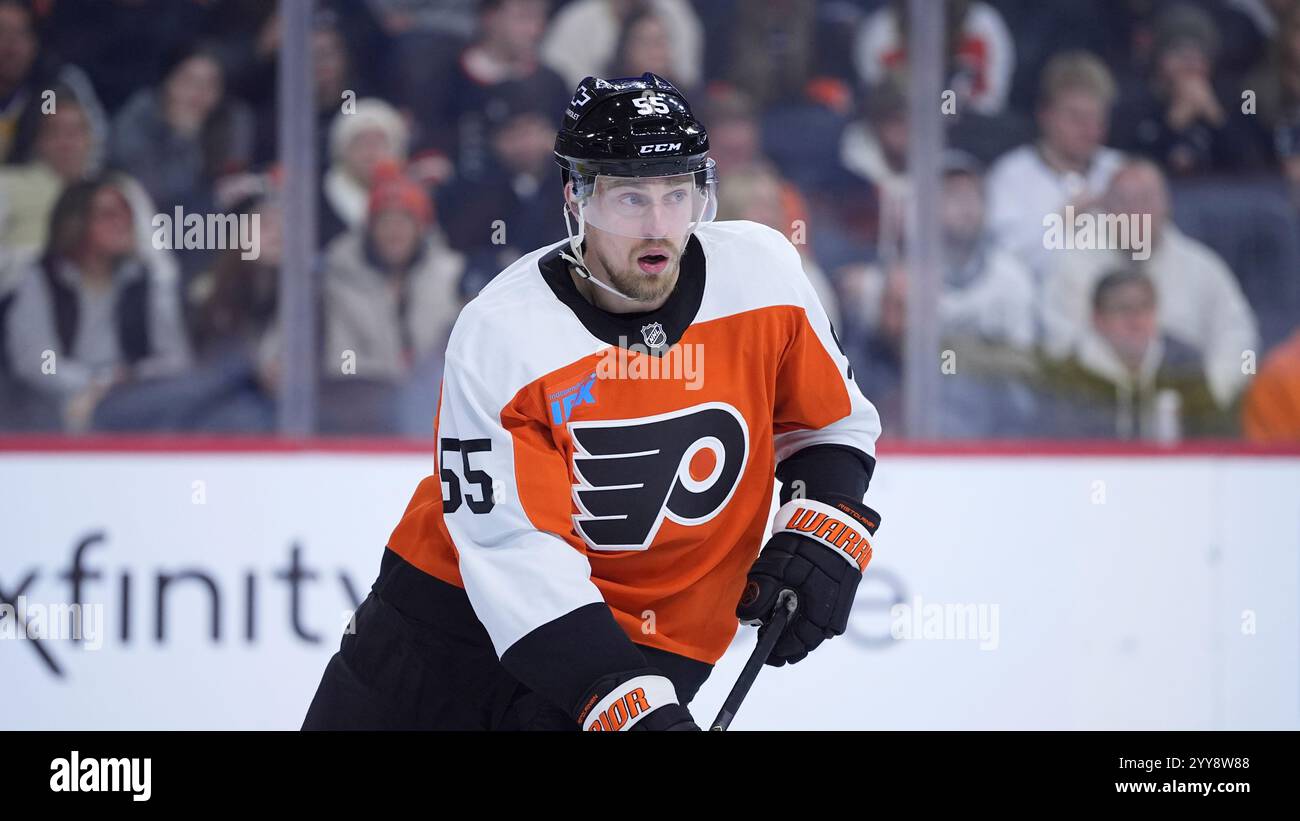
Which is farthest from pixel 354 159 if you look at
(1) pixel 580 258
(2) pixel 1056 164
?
(1) pixel 580 258

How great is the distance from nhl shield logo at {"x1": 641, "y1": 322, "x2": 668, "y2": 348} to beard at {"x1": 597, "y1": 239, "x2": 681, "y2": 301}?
1.5 inches

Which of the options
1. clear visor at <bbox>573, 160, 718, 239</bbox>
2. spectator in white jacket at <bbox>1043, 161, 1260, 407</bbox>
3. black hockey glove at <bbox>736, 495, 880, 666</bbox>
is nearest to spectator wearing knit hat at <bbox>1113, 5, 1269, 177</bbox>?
spectator in white jacket at <bbox>1043, 161, 1260, 407</bbox>

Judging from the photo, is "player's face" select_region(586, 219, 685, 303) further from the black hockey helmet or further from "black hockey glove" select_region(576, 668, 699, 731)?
"black hockey glove" select_region(576, 668, 699, 731)

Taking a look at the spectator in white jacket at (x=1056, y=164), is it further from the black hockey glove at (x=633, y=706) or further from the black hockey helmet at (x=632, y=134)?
the black hockey glove at (x=633, y=706)

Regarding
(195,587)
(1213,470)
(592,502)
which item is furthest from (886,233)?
(592,502)

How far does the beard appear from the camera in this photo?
2.08 m

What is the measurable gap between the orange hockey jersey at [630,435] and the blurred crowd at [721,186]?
2150 mm

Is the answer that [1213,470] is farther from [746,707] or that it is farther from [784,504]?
[784,504]

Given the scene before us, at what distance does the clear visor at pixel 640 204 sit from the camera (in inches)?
82.1

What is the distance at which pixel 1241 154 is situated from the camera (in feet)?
15.0

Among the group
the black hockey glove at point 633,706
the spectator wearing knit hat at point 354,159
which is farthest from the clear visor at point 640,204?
the spectator wearing knit hat at point 354,159

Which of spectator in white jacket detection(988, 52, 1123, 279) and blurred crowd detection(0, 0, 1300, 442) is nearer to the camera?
blurred crowd detection(0, 0, 1300, 442)

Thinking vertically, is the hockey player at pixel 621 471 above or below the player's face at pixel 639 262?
below

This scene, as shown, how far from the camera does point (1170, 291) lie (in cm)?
450
